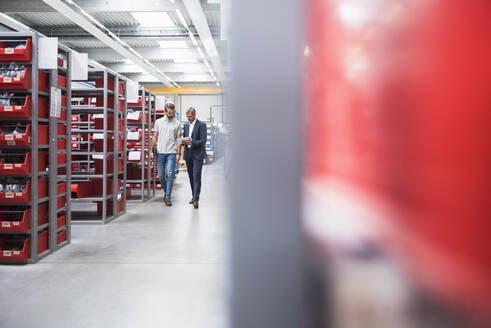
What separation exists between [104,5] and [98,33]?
2065 mm

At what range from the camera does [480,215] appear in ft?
2.02

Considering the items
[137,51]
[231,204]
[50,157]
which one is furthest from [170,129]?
[137,51]

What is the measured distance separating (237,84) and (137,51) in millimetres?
13860

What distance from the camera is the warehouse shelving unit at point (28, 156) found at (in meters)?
3.40

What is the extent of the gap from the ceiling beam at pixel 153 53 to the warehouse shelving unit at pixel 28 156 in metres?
10.2

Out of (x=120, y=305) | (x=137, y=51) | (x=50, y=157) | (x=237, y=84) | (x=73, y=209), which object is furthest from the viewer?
(x=137, y=51)

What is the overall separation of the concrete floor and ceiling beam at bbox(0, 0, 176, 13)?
5.27 meters

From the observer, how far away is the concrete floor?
2.37m

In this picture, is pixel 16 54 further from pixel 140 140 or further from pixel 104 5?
pixel 104 5

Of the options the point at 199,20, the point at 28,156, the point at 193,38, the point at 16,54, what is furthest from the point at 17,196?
the point at 193,38

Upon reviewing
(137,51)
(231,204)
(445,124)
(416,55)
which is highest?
(137,51)

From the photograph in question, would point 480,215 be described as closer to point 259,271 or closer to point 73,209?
point 259,271

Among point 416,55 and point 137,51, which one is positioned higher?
point 137,51

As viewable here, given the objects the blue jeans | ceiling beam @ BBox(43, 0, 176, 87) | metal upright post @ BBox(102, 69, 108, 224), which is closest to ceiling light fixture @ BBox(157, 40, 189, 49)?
ceiling beam @ BBox(43, 0, 176, 87)
